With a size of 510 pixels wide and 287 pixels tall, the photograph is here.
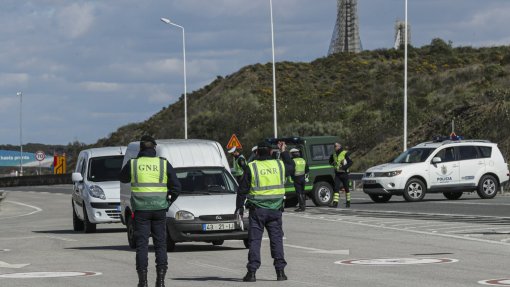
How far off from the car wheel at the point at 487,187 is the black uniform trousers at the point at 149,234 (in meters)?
23.4

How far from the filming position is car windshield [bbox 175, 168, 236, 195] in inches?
805

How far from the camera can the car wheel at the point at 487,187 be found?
36250 mm

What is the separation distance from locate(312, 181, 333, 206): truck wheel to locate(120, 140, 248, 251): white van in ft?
40.7

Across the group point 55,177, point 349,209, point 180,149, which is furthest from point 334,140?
point 55,177

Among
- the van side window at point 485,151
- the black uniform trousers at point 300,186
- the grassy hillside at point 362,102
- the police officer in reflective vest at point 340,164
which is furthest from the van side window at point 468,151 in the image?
the grassy hillside at point 362,102

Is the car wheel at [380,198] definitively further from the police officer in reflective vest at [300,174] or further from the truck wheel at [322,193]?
the police officer in reflective vest at [300,174]

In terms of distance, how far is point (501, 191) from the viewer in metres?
41.3

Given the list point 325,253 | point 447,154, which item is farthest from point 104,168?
point 447,154

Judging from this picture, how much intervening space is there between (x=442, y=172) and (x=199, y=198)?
17181mm

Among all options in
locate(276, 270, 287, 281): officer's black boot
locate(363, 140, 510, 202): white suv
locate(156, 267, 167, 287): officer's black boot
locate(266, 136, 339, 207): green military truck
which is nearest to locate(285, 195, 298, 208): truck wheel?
locate(266, 136, 339, 207): green military truck

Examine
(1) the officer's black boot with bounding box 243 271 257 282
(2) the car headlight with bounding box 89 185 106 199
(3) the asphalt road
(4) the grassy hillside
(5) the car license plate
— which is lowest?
(3) the asphalt road

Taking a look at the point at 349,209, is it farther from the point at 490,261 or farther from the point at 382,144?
the point at 382,144

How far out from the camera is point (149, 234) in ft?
45.9

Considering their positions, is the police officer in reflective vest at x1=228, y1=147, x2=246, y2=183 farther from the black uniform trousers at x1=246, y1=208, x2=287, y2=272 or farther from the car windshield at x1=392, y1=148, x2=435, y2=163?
the black uniform trousers at x1=246, y1=208, x2=287, y2=272
